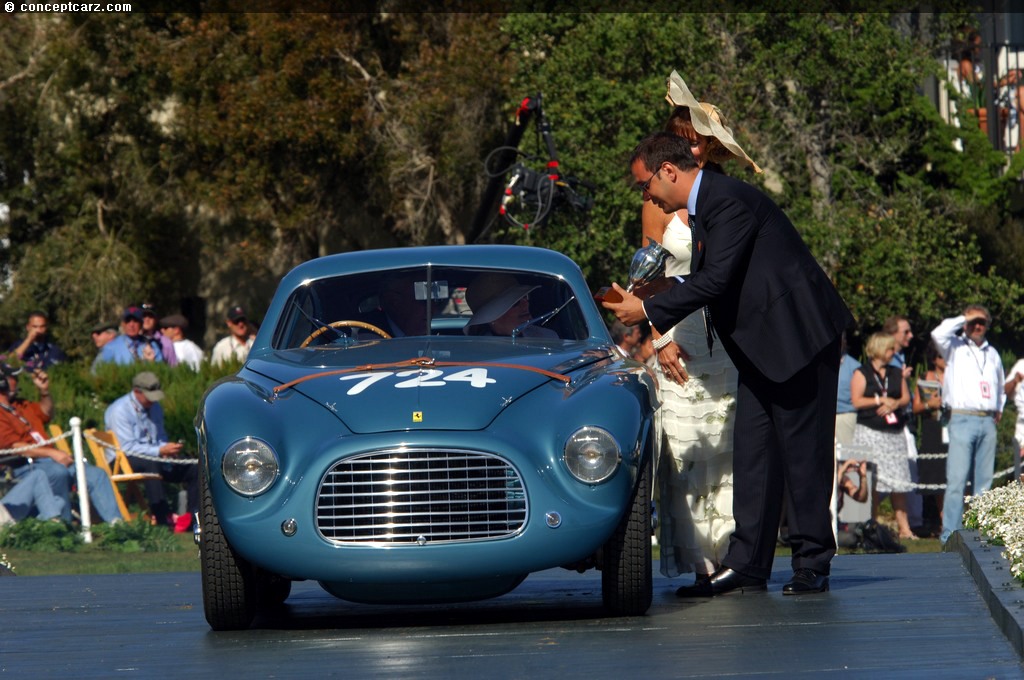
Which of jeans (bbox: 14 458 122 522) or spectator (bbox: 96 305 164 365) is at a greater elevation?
spectator (bbox: 96 305 164 365)

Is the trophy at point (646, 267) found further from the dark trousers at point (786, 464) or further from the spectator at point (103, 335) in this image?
the spectator at point (103, 335)

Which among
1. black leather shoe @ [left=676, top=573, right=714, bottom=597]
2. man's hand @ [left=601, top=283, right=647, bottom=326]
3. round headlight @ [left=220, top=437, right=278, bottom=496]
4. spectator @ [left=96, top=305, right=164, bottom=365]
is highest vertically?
man's hand @ [left=601, top=283, right=647, bottom=326]

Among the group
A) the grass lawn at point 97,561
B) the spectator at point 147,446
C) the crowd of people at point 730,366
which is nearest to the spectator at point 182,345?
the spectator at point 147,446

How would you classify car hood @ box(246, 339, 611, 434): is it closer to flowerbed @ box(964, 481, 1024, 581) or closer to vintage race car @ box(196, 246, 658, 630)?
vintage race car @ box(196, 246, 658, 630)

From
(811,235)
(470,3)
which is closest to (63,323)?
(470,3)

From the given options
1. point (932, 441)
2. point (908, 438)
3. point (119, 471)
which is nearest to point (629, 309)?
point (908, 438)

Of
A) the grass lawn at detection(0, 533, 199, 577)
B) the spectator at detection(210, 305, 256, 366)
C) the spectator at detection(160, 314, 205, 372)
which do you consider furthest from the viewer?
the spectator at detection(210, 305, 256, 366)

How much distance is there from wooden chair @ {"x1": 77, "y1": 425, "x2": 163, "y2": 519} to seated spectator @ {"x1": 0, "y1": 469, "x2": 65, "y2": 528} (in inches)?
25.6

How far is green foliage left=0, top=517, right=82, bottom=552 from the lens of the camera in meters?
13.5

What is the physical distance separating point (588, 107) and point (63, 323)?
9746mm

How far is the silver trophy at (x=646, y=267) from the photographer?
6957 millimetres

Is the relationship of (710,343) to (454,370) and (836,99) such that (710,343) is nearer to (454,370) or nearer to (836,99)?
(454,370)

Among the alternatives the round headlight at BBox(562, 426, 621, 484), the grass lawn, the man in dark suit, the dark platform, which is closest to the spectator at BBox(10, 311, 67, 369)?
the grass lawn

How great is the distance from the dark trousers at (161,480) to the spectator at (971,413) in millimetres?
6494
